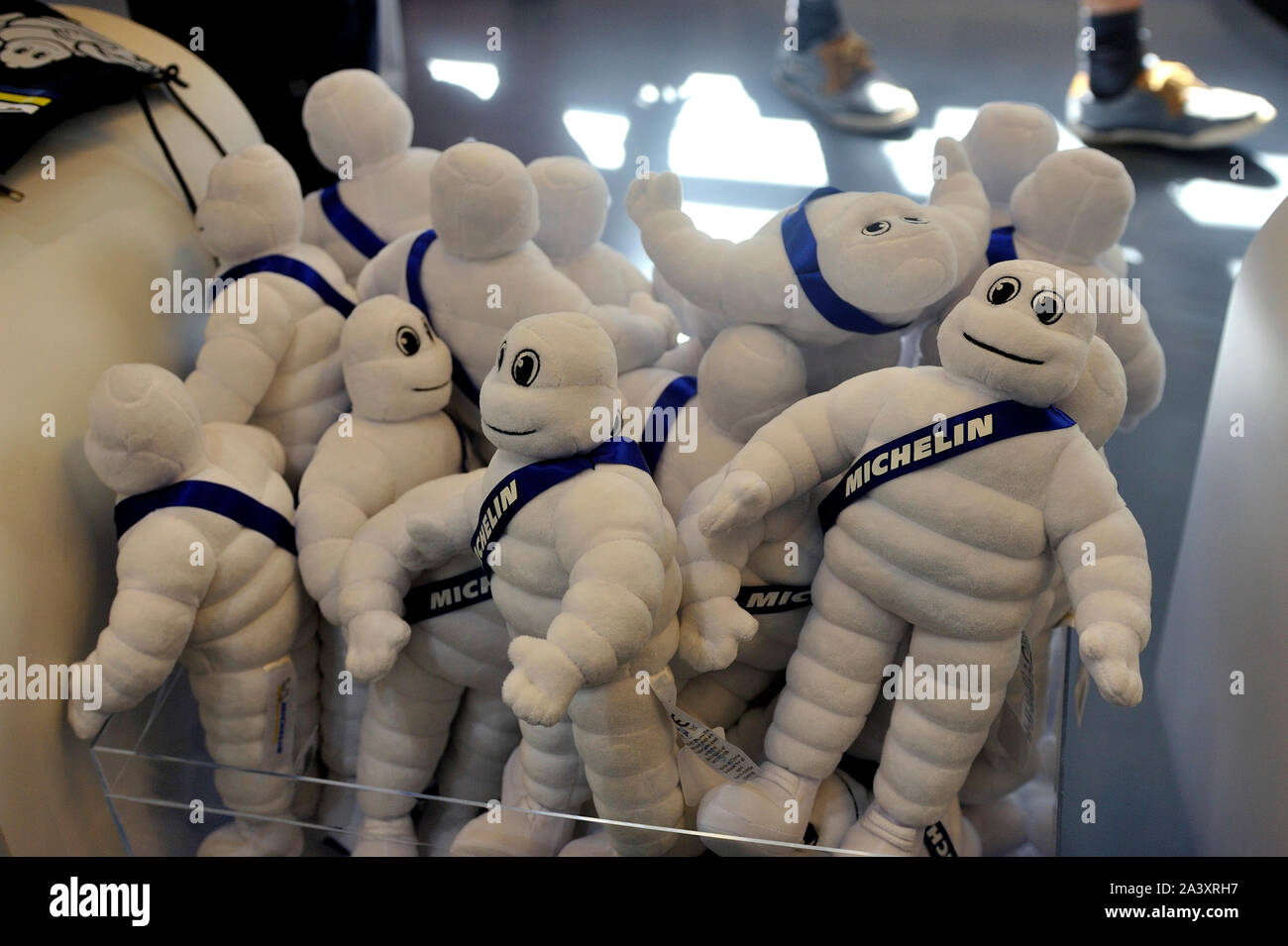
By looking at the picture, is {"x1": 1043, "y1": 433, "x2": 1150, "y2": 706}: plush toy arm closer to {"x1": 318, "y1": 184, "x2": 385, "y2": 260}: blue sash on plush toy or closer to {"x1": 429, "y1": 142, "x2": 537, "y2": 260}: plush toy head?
{"x1": 429, "y1": 142, "x2": 537, "y2": 260}: plush toy head

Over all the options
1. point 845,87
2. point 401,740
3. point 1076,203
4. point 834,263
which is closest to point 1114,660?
point 834,263

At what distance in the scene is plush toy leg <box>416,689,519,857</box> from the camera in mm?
1119

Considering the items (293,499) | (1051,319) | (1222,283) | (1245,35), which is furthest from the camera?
(1245,35)

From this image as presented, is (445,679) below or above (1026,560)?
below

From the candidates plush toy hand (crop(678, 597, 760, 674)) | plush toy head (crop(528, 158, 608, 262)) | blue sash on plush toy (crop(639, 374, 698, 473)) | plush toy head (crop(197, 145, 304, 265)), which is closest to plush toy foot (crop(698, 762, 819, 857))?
plush toy hand (crop(678, 597, 760, 674))

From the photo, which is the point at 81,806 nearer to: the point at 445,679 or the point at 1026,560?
the point at 445,679

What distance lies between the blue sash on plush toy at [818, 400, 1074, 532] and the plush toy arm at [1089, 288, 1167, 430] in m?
0.26

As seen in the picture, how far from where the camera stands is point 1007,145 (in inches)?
50.9

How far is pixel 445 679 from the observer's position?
1092 mm

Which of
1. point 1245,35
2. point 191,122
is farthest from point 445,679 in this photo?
point 1245,35

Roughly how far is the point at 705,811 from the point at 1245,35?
2933 millimetres

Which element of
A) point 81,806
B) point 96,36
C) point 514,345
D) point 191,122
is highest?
point 96,36

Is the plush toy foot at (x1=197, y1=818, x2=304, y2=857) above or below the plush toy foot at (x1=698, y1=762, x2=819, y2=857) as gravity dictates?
below

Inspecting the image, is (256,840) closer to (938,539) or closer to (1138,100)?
(938,539)
